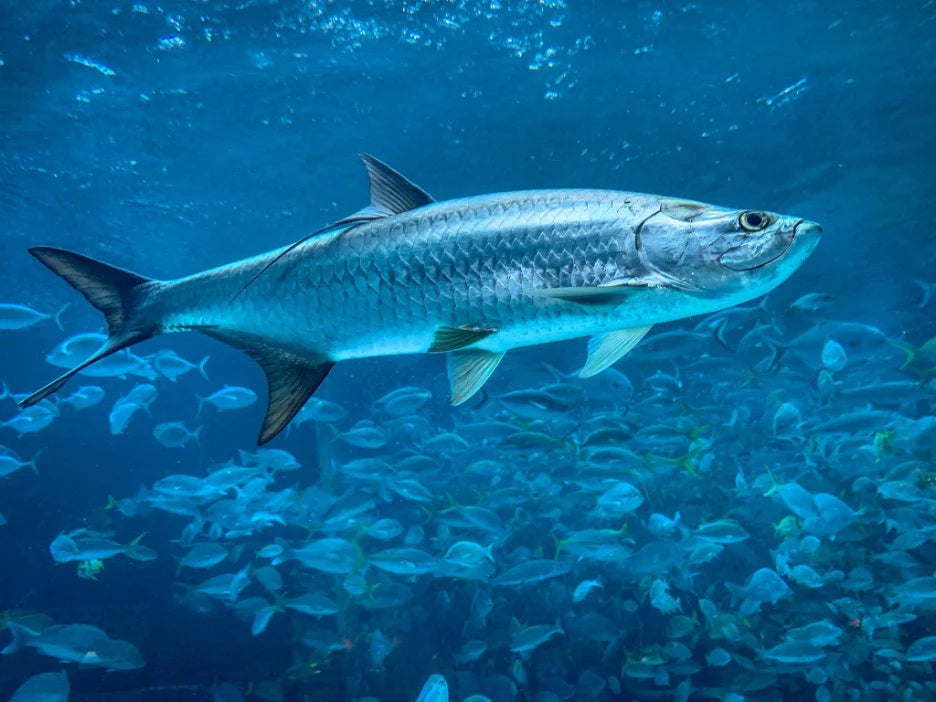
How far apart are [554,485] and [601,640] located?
4190 mm

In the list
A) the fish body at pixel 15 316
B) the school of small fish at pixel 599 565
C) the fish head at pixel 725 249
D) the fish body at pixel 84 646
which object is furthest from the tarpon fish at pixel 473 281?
→ the fish body at pixel 15 316

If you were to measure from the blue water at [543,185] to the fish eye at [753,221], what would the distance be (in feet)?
21.5

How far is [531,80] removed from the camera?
397 inches

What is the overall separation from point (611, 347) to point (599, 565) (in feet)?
26.6

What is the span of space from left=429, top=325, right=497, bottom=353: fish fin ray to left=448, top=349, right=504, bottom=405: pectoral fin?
11 centimetres

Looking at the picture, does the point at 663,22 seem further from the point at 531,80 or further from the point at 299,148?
the point at 299,148

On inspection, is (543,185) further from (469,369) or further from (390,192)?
(469,369)

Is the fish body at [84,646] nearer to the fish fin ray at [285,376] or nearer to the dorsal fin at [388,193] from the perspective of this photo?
the fish fin ray at [285,376]

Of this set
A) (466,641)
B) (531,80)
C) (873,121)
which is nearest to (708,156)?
(873,121)

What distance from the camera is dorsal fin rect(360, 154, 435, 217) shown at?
7.53 feet

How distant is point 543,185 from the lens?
13.1m

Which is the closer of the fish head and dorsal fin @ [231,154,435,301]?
the fish head

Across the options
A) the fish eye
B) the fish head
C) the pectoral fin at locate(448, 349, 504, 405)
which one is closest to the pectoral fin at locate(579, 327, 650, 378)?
the fish head

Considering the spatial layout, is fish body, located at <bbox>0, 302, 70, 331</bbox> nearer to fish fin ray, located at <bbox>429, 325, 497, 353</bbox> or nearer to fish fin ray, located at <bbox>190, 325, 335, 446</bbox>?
fish fin ray, located at <bbox>190, 325, 335, 446</bbox>
